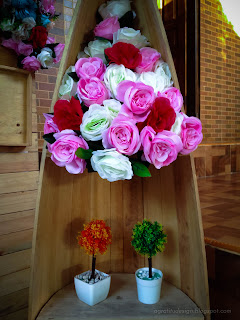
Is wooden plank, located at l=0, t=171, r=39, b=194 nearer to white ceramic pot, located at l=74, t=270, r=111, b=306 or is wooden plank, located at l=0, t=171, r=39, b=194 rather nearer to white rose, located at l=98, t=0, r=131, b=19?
white ceramic pot, located at l=74, t=270, r=111, b=306

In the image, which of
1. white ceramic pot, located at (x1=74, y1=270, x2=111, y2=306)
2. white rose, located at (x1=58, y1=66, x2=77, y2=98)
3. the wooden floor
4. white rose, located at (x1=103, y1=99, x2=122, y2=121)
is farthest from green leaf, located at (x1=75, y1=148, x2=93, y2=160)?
the wooden floor

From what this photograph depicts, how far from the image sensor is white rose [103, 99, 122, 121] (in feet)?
2.54

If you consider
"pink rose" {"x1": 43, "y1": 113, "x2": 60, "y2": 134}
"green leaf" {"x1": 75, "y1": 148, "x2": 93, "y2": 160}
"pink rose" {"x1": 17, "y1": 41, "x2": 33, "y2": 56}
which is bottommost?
"green leaf" {"x1": 75, "y1": 148, "x2": 93, "y2": 160}

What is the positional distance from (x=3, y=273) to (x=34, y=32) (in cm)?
128

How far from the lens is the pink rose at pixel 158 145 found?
2.39 ft

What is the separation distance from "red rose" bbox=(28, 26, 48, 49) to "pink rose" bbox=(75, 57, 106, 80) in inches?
26.1

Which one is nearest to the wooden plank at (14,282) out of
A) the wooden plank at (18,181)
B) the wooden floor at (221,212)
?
the wooden plank at (18,181)

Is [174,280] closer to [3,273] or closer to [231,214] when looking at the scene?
[3,273]

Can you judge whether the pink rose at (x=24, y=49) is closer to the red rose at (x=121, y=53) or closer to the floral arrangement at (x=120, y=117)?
the floral arrangement at (x=120, y=117)

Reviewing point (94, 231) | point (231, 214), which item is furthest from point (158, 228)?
point (231, 214)

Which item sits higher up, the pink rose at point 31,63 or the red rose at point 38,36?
the red rose at point 38,36

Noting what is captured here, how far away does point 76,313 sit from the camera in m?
0.88

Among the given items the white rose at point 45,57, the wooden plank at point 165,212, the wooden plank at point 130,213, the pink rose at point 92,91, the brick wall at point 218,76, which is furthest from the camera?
the brick wall at point 218,76

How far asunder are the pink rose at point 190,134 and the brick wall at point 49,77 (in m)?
1.88
